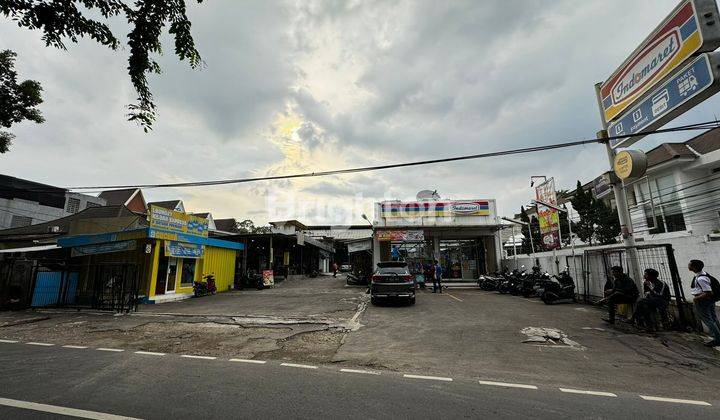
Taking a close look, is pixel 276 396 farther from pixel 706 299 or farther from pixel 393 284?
pixel 706 299

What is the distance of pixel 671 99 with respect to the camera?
757 cm

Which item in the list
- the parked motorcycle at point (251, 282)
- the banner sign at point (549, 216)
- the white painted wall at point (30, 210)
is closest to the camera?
the banner sign at point (549, 216)

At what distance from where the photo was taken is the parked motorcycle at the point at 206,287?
17.7 metres

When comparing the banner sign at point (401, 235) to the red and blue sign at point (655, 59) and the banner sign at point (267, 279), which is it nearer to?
the banner sign at point (267, 279)

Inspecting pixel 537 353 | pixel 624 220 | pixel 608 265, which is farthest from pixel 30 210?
pixel 608 265

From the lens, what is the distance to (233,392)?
426 centimetres

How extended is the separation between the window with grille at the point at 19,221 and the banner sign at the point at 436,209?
31.5 metres

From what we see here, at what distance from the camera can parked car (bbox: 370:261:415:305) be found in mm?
12289

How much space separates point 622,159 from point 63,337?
15.8 meters

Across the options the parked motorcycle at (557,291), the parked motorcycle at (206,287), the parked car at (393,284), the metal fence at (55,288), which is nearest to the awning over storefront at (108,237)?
the metal fence at (55,288)

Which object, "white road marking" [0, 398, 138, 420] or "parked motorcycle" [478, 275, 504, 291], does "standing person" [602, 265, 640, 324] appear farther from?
"white road marking" [0, 398, 138, 420]

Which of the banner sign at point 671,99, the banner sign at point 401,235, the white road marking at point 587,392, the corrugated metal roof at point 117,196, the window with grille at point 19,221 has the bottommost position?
the white road marking at point 587,392

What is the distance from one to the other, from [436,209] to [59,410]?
856 inches

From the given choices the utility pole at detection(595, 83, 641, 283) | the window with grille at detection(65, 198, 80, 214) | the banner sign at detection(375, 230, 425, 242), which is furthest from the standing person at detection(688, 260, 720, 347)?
the window with grille at detection(65, 198, 80, 214)
